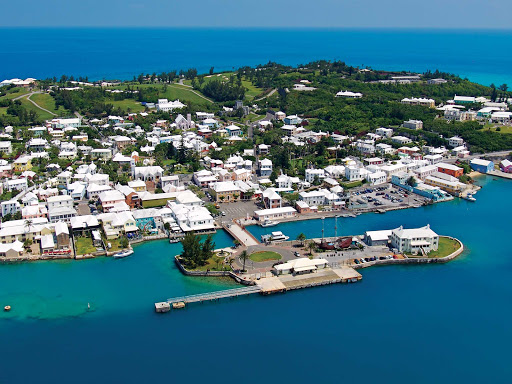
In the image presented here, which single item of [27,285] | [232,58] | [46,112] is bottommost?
[27,285]

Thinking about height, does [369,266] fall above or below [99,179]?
below

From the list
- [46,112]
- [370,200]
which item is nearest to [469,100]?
[370,200]

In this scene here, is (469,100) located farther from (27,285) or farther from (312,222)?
(27,285)

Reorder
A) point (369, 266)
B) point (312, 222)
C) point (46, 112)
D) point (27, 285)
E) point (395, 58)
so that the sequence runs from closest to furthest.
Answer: point (27, 285)
point (369, 266)
point (312, 222)
point (46, 112)
point (395, 58)

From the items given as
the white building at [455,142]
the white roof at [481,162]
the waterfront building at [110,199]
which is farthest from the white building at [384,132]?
the waterfront building at [110,199]

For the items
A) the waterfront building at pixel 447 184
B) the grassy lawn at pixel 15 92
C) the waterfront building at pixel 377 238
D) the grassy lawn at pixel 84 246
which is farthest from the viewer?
the grassy lawn at pixel 15 92

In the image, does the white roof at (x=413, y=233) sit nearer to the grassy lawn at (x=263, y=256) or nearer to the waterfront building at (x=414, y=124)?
the grassy lawn at (x=263, y=256)
